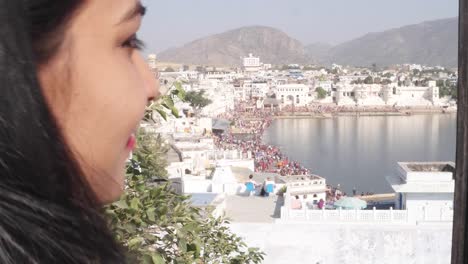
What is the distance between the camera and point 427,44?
9162 centimetres

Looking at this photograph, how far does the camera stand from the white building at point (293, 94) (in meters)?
31.6

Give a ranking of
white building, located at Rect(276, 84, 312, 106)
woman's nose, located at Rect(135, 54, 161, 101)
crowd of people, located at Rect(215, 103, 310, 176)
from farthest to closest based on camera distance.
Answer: white building, located at Rect(276, 84, 312, 106)
crowd of people, located at Rect(215, 103, 310, 176)
woman's nose, located at Rect(135, 54, 161, 101)

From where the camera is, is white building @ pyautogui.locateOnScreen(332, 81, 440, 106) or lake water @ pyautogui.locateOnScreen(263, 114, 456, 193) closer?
lake water @ pyautogui.locateOnScreen(263, 114, 456, 193)

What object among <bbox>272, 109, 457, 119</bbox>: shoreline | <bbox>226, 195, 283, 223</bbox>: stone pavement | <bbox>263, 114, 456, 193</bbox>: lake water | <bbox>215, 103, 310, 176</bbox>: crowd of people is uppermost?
<bbox>226, 195, 283, 223</bbox>: stone pavement

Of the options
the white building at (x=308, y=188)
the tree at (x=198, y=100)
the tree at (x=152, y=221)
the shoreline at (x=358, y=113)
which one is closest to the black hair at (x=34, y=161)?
the tree at (x=152, y=221)

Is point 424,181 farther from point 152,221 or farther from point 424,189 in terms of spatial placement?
point 152,221

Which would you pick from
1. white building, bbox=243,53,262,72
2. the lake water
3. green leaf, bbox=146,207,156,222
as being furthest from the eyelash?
white building, bbox=243,53,262,72

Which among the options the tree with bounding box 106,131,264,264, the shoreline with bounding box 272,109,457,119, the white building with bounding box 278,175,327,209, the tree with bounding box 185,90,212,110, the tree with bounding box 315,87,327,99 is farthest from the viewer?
the tree with bounding box 315,87,327,99

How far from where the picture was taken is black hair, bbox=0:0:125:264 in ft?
0.54

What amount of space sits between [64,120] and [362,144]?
22.7 m

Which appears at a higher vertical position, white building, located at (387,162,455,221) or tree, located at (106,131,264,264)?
tree, located at (106,131,264,264)

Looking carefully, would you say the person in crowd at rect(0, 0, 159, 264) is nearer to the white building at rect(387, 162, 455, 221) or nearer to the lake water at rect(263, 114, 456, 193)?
the white building at rect(387, 162, 455, 221)

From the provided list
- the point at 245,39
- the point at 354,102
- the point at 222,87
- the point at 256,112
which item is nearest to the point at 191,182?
the point at 222,87

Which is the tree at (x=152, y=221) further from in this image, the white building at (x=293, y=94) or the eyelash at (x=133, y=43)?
the white building at (x=293, y=94)
